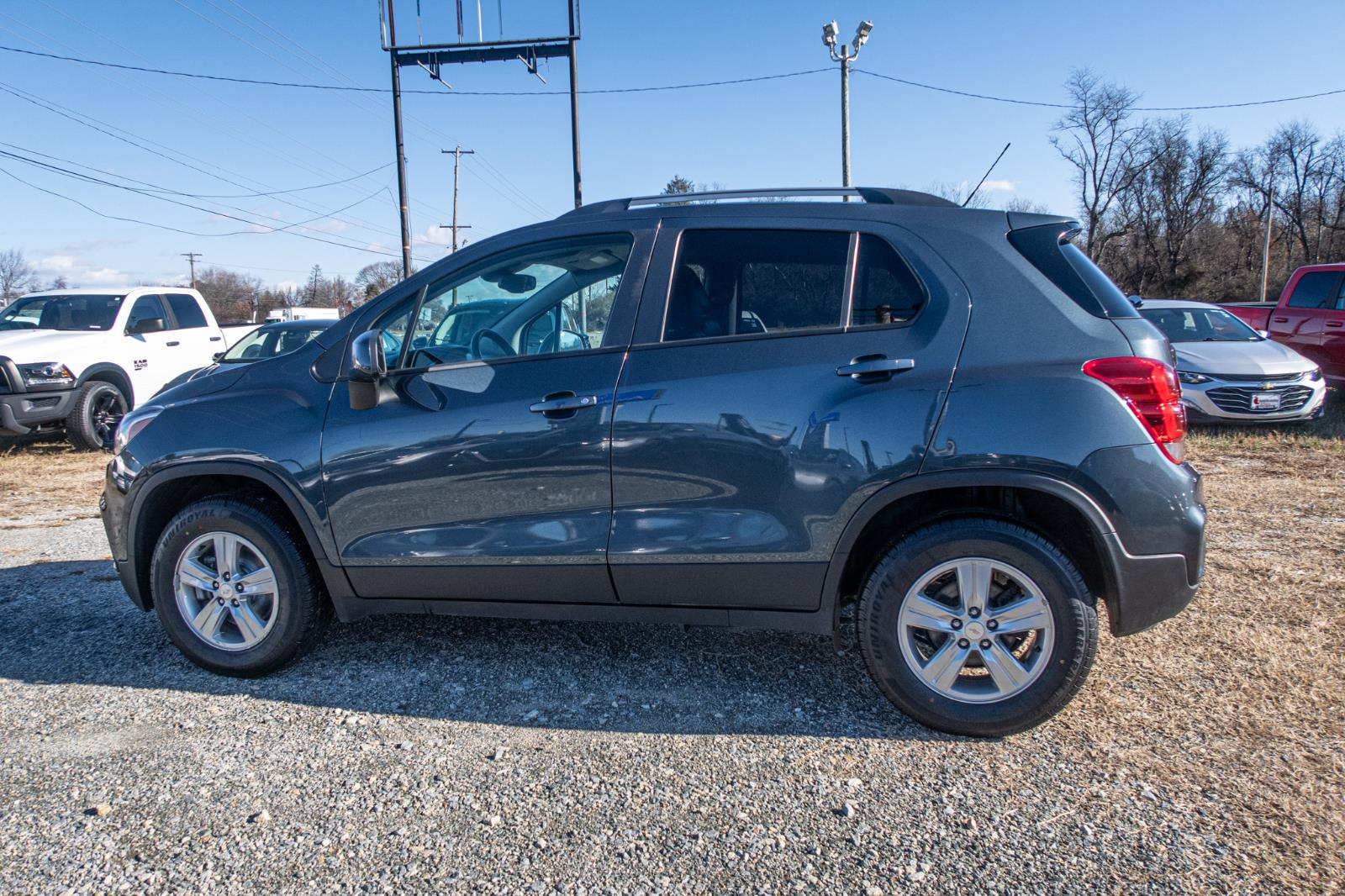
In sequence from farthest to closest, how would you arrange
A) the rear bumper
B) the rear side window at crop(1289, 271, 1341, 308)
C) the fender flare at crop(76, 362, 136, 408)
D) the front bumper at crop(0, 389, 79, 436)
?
the rear side window at crop(1289, 271, 1341, 308)
the fender flare at crop(76, 362, 136, 408)
the front bumper at crop(0, 389, 79, 436)
the rear bumper

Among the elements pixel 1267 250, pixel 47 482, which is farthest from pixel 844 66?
pixel 1267 250

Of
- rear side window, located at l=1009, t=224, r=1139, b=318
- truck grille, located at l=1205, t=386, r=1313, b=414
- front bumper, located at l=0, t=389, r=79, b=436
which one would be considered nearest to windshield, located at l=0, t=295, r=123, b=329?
front bumper, located at l=0, t=389, r=79, b=436

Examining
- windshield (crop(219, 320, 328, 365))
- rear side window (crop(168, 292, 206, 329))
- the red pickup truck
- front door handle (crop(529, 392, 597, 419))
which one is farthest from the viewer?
rear side window (crop(168, 292, 206, 329))

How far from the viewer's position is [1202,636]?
4.00 metres

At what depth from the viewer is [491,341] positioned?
3617 millimetres

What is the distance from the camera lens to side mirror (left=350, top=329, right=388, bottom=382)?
3.43 metres

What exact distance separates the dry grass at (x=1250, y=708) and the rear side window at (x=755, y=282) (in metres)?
1.79

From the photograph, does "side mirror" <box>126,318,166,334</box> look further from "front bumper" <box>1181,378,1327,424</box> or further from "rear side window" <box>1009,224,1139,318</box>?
"front bumper" <box>1181,378,1327,424</box>

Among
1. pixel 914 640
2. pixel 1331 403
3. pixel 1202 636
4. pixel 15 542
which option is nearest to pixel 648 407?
pixel 914 640

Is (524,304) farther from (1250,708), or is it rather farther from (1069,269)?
(1250,708)

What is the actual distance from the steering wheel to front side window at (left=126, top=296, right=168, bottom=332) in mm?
10022

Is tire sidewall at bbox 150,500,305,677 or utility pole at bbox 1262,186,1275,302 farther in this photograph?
utility pole at bbox 1262,186,1275,302

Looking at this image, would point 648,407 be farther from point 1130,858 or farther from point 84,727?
point 84,727

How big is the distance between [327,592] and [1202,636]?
385cm
